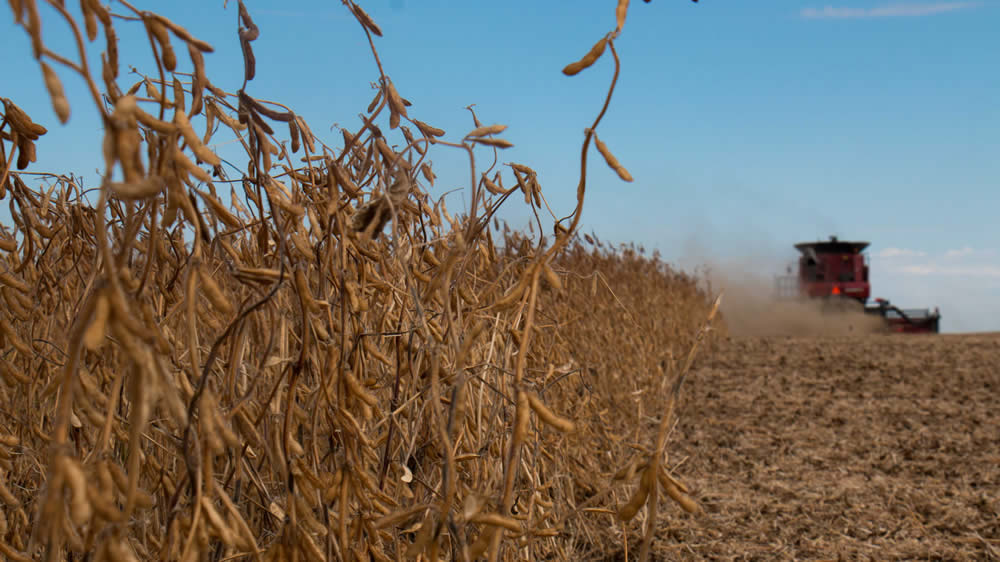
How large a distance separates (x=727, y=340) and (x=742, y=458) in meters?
7.49

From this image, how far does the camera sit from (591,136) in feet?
3.03

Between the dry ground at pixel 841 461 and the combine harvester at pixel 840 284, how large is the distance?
8.35 metres

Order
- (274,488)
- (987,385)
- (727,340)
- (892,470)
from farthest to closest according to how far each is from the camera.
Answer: (727,340) < (987,385) < (892,470) < (274,488)

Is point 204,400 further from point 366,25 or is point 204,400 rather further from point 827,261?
point 827,261

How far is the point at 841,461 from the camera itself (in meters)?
4.53

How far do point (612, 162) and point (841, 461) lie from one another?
4.15 meters

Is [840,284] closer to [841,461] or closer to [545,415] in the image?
[841,461]

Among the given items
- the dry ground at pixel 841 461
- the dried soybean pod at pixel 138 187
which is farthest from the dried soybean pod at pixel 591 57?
the dry ground at pixel 841 461

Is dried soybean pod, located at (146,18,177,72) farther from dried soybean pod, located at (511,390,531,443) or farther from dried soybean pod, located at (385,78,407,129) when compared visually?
dried soybean pod, located at (511,390,531,443)

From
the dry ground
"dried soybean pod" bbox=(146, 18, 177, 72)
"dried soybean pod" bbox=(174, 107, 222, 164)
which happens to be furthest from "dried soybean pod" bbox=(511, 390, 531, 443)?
the dry ground

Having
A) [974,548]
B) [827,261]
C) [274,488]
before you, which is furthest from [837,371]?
[827,261]

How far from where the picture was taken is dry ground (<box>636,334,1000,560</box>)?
3.16 meters

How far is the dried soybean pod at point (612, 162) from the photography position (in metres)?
0.95

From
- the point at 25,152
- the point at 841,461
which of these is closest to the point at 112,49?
the point at 25,152
